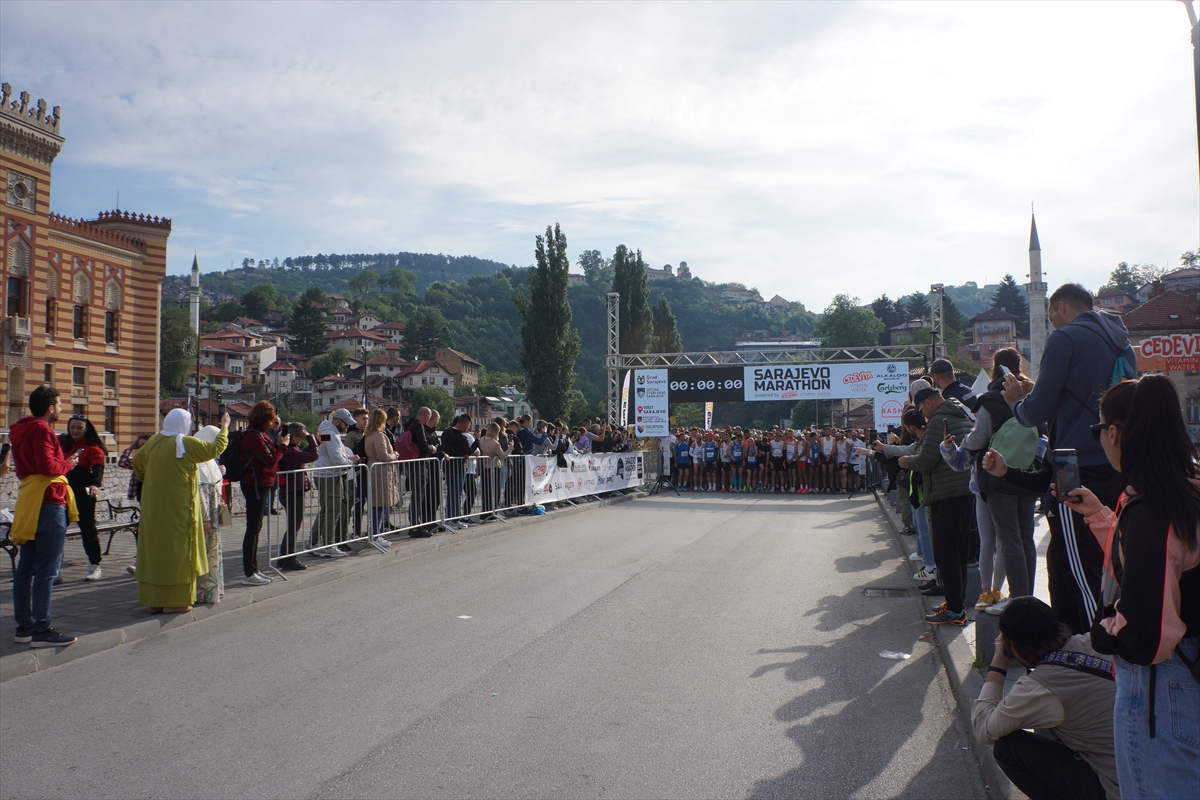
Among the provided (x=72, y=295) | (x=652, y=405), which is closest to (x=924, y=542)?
(x=652, y=405)

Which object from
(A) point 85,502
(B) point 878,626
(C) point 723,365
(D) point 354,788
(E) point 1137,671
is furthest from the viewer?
(C) point 723,365

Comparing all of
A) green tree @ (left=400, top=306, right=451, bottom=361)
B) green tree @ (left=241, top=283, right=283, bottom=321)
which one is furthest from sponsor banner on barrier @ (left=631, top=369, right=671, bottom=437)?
green tree @ (left=241, top=283, right=283, bottom=321)

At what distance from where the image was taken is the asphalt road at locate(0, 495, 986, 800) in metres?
4.07

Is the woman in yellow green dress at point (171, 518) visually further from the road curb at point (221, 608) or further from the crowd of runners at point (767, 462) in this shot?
the crowd of runners at point (767, 462)

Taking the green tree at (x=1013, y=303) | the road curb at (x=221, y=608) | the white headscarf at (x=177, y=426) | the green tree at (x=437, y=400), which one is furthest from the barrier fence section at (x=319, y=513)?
the green tree at (x=1013, y=303)

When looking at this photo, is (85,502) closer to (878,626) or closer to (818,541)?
(878,626)

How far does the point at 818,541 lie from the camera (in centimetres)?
1344

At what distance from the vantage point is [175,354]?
319ft

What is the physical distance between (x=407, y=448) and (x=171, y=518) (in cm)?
571

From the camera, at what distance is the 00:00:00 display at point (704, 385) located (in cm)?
2833

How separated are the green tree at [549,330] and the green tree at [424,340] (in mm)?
87676

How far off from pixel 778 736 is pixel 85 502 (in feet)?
27.4

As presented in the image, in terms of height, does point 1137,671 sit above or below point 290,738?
above

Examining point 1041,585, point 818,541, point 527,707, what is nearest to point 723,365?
point 818,541
